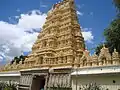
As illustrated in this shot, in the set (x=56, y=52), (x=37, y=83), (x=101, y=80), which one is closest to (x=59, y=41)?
(x=56, y=52)

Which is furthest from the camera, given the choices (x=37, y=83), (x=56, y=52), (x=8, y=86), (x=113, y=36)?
(x=8, y=86)

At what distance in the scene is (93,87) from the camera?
19391mm

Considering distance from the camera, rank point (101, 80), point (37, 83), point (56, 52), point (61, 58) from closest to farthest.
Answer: point (101, 80) < point (61, 58) < point (56, 52) < point (37, 83)

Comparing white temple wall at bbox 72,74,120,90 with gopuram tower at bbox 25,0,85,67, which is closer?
white temple wall at bbox 72,74,120,90

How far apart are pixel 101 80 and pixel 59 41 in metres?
10.1

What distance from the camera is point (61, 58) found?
2481cm

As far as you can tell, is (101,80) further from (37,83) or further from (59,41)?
(37,83)

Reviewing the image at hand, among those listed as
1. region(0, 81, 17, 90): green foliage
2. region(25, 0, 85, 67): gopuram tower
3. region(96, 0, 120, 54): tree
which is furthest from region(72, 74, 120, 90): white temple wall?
region(0, 81, 17, 90): green foliage

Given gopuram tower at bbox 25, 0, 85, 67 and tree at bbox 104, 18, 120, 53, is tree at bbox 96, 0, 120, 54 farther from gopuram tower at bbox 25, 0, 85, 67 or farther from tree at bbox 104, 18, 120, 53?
gopuram tower at bbox 25, 0, 85, 67

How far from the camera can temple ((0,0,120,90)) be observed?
66.0 ft

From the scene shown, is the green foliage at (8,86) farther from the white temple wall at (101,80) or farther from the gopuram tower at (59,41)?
the white temple wall at (101,80)

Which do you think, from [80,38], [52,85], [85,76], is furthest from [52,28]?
[85,76]

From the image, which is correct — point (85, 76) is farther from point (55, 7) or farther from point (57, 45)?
point (55, 7)

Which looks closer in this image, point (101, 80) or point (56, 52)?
point (101, 80)
